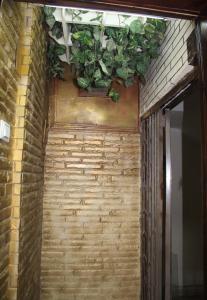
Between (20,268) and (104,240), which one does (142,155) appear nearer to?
(104,240)

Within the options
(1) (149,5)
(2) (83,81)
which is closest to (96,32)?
(2) (83,81)

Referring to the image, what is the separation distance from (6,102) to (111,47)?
1.78 metres

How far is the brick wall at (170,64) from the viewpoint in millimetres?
2480

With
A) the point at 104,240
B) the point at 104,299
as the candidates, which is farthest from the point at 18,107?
the point at 104,299

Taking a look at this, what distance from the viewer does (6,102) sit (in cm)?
194

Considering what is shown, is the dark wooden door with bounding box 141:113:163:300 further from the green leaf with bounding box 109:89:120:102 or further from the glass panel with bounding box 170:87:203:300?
the glass panel with bounding box 170:87:203:300

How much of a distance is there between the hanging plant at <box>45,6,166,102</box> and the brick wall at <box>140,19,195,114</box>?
0.13 metres

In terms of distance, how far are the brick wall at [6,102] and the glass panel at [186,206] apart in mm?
3529

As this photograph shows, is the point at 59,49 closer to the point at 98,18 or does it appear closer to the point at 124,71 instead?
the point at 98,18

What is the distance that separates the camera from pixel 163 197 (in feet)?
10.7

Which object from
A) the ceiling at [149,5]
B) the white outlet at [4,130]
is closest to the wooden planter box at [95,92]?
the white outlet at [4,130]

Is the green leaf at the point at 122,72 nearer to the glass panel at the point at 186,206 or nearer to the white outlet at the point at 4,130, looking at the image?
the glass panel at the point at 186,206

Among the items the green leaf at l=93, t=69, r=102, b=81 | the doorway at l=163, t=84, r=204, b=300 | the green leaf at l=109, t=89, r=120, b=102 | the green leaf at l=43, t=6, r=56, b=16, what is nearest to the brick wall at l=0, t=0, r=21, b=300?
the green leaf at l=43, t=6, r=56, b=16

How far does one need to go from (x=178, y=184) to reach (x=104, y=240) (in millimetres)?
2172
